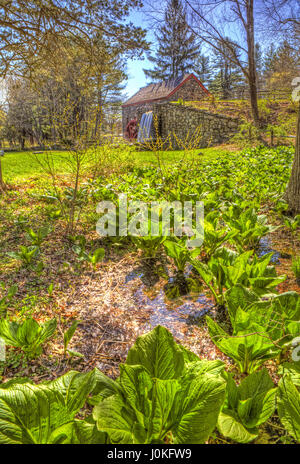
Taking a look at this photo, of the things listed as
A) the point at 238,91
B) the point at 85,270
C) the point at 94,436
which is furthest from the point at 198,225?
the point at 238,91

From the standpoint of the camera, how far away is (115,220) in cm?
320

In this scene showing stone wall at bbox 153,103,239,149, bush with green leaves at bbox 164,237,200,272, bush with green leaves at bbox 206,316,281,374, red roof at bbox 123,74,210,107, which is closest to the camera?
bush with green leaves at bbox 206,316,281,374

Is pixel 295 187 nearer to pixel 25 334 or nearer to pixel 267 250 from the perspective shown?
pixel 267 250

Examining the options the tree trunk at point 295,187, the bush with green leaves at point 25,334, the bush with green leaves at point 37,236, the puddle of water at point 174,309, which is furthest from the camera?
the tree trunk at point 295,187

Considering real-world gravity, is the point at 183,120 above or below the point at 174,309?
above

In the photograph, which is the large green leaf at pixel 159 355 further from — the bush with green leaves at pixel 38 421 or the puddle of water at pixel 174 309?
the puddle of water at pixel 174 309

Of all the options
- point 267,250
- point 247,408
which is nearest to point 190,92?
point 267,250

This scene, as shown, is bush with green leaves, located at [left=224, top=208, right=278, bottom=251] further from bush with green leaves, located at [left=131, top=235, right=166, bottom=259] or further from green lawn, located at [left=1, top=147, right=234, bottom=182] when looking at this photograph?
green lawn, located at [left=1, top=147, right=234, bottom=182]

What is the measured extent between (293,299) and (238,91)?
1924 centimetres

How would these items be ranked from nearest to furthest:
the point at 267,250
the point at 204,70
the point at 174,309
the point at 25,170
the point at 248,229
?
the point at 174,309, the point at 248,229, the point at 267,250, the point at 25,170, the point at 204,70

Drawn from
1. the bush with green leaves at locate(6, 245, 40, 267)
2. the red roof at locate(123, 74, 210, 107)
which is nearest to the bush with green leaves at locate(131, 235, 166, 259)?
the bush with green leaves at locate(6, 245, 40, 267)

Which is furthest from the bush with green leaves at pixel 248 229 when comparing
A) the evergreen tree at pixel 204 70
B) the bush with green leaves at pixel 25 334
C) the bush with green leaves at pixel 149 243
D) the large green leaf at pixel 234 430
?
the evergreen tree at pixel 204 70

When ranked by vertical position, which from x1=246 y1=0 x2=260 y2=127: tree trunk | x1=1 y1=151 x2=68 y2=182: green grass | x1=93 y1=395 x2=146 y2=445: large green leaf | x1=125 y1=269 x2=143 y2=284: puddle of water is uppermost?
x1=246 y1=0 x2=260 y2=127: tree trunk
